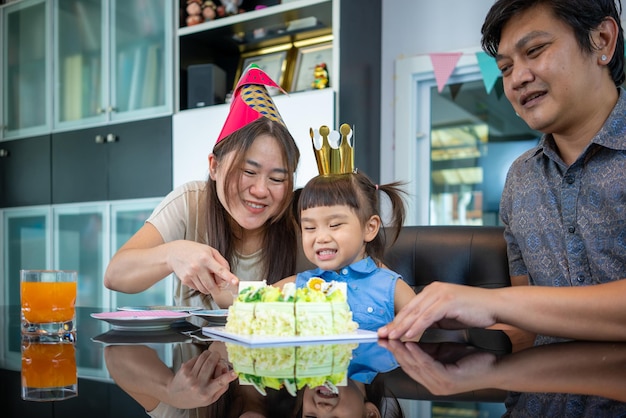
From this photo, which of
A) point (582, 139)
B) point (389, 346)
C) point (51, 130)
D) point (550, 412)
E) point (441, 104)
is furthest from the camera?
point (51, 130)

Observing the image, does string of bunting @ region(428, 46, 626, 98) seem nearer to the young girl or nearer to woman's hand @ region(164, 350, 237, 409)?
the young girl

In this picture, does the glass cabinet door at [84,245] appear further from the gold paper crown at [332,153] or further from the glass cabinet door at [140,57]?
the gold paper crown at [332,153]

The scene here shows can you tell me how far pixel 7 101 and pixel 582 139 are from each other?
163 inches

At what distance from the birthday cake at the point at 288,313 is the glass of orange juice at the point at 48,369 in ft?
0.74

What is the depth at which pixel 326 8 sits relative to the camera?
10.0ft

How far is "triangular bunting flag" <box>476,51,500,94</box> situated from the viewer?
296cm

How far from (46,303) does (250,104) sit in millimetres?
855

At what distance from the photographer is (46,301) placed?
3.20ft

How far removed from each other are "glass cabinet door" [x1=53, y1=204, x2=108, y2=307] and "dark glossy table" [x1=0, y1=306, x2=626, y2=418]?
2983 millimetres

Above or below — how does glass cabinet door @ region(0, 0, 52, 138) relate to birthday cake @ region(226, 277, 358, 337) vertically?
above

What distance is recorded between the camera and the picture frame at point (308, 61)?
128 inches

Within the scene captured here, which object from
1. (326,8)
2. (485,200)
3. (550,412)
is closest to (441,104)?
(485,200)

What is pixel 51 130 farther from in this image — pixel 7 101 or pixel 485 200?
pixel 485 200

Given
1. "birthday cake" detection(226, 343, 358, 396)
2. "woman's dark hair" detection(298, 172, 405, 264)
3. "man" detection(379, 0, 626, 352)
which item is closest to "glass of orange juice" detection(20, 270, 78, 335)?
"birthday cake" detection(226, 343, 358, 396)
